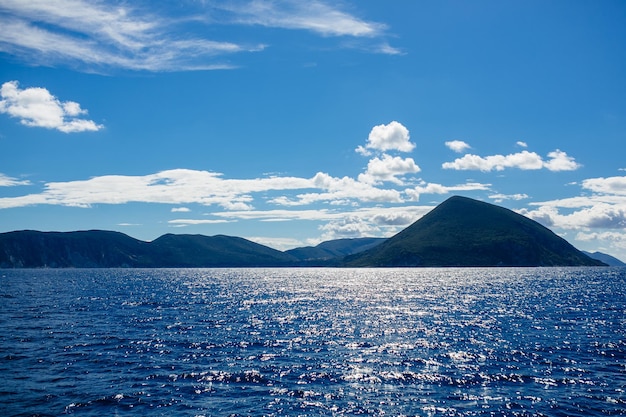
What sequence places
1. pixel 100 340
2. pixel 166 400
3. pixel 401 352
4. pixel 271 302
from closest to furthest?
pixel 166 400 → pixel 401 352 → pixel 100 340 → pixel 271 302

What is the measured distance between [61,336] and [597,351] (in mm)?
81960

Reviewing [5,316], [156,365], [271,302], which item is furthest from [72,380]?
[271,302]

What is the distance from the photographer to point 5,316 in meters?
98.9

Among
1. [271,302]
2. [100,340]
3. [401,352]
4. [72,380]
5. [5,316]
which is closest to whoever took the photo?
[72,380]

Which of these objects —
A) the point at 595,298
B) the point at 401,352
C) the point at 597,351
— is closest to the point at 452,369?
the point at 401,352

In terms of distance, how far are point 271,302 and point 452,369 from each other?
98.0 metres

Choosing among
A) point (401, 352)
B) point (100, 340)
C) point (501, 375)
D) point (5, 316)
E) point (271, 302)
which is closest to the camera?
point (501, 375)

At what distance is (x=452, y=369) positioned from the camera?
56.4 meters

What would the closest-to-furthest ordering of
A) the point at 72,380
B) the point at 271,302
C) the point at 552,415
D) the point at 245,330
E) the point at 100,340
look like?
the point at 552,415
the point at 72,380
the point at 100,340
the point at 245,330
the point at 271,302

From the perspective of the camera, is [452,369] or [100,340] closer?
[452,369]

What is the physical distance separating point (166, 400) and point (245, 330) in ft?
143

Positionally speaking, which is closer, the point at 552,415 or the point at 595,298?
the point at 552,415

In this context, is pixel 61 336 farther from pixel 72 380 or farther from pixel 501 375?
pixel 501 375

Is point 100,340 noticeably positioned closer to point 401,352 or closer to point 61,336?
point 61,336
